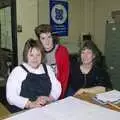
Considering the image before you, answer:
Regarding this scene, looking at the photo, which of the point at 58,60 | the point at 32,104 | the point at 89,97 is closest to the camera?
the point at 32,104

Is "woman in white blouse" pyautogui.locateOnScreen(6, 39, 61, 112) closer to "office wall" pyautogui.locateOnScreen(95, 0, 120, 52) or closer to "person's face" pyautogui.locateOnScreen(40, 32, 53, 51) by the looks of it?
"person's face" pyautogui.locateOnScreen(40, 32, 53, 51)

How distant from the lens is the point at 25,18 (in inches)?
152

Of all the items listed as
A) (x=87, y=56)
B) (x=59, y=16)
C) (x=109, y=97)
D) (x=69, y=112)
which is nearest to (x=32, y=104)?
(x=69, y=112)

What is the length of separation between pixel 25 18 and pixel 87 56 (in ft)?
6.22

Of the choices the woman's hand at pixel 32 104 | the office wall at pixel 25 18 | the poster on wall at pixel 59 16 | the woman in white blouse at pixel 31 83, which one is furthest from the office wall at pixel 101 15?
the woman's hand at pixel 32 104

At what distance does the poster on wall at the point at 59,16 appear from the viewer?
454cm

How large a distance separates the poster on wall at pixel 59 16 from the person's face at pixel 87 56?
7.52ft

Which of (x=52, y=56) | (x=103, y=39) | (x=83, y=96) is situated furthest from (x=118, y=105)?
(x=103, y=39)

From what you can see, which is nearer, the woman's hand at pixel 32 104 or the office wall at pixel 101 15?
the woman's hand at pixel 32 104

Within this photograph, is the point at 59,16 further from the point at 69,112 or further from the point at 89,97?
the point at 69,112

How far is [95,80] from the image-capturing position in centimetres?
225

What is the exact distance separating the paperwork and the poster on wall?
9.84ft

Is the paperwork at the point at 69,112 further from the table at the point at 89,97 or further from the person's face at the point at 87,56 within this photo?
the person's face at the point at 87,56

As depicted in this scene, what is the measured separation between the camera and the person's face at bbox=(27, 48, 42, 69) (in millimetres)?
1876
